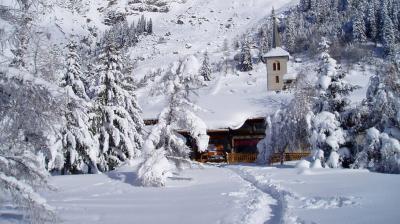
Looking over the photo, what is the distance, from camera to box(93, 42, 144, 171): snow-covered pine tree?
1085 inches

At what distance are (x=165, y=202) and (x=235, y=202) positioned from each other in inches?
83.7

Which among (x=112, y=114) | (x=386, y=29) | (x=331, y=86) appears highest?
(x=386, y=29)

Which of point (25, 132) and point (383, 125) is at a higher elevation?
point (383, 125)

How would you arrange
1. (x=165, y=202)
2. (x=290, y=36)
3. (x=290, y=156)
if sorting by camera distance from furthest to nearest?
(x=290, y=36) < (x=290, y=156) < (x=165, y=202)

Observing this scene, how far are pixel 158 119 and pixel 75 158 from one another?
363 inches

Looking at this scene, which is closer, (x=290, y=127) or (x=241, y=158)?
(x=290, y=127)

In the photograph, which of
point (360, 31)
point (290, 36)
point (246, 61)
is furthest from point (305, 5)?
point (360, 31)

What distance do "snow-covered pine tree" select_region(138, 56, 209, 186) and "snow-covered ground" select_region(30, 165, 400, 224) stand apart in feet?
5.65

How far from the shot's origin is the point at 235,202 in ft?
39.7

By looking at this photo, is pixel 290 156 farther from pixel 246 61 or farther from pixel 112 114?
pixel 246 61

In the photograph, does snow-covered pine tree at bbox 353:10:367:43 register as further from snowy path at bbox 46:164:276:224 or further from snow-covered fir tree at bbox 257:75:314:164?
snowy path at bbox 46:164:276:224

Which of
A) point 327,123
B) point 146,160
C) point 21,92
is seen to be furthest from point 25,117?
point 327,123

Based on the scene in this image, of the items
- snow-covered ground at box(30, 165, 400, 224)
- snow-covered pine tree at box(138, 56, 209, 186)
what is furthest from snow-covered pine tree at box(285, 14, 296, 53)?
snow-covered ground at box(30, 165, 400, 224)

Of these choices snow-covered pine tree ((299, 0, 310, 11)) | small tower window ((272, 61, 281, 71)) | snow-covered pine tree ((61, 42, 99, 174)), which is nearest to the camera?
snow-covered pine tree ((61, 42, 99, 174))
